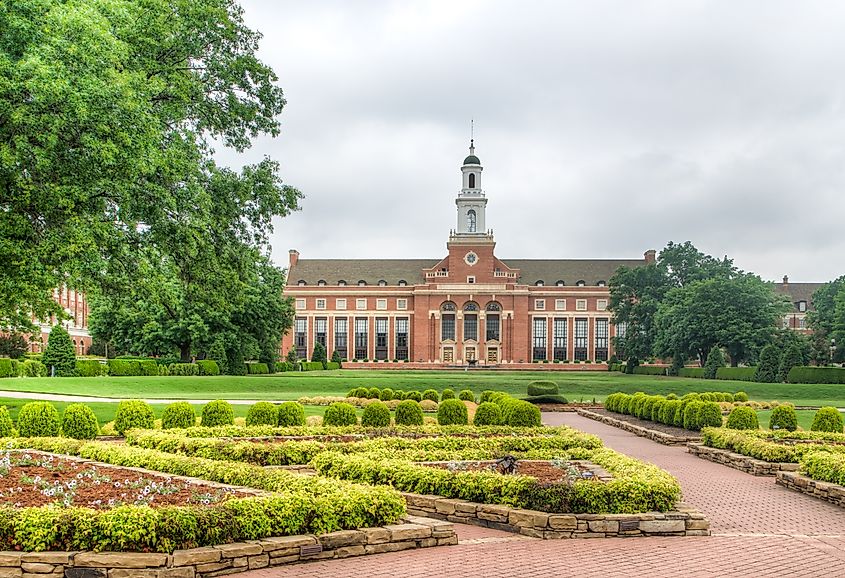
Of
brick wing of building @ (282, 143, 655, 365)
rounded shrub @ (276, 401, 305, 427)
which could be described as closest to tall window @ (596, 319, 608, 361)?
brick wing of building @ (282, 143, 655, 365)

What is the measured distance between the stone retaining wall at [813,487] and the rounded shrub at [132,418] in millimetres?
12093

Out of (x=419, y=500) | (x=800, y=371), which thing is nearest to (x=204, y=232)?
(x=419, y=500)

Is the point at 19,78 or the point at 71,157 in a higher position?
the point at 19,78

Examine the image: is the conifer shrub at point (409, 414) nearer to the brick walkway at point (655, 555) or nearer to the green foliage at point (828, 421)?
the green foliage at point (828, 421)

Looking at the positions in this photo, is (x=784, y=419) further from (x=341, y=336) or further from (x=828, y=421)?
(x=341, y=336)

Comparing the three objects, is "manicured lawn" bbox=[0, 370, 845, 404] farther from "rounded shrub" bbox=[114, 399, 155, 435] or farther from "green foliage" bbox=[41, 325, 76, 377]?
"rounded shrub" bbox=[114, 399, 155, 435]

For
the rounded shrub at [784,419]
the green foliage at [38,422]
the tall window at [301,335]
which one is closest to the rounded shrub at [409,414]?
the green foliage at [38,422]

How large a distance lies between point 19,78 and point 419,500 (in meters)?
13.4

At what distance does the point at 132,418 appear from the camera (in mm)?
18359

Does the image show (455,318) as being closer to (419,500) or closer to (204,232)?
(204,232)

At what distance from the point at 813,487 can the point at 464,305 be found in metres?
87.4

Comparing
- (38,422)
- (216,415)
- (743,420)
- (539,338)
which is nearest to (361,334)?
(539,338)

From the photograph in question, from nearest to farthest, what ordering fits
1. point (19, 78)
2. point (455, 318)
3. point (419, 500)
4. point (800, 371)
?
point (419, 500)
point (19, 78)
point (800, 371)
point (455, 318)

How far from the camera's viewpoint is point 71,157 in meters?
19.8
